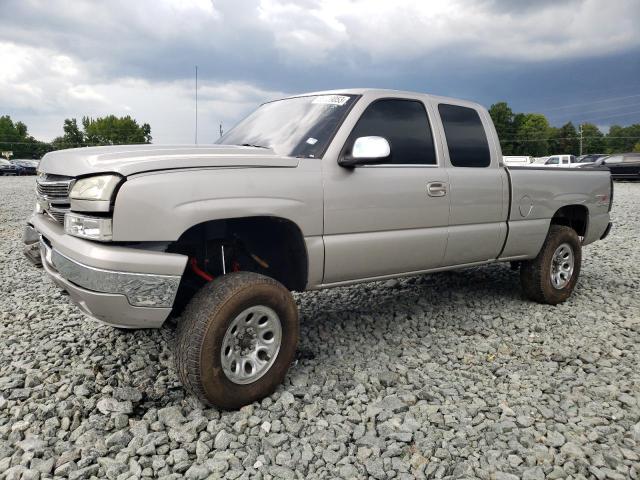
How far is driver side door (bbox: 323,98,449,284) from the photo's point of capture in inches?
136

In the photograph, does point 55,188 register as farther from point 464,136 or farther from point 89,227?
point 464,136

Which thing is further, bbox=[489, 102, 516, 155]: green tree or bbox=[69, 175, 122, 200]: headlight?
bbox=[489, 102, 516, 155]: green tree

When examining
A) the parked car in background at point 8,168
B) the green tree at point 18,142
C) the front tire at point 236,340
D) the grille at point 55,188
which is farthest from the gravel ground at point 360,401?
the green tree at point 18,142

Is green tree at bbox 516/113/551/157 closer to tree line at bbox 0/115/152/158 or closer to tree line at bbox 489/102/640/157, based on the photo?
tree line at bbox 489/102/640/157

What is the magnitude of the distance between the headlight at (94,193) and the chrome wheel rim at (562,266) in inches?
167

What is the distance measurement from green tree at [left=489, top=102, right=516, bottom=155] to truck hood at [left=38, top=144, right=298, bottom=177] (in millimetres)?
88918

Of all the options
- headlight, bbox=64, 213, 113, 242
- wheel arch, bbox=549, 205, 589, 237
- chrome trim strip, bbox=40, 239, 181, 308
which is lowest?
chrome trim strip, bbox=40, 239, 181, 308

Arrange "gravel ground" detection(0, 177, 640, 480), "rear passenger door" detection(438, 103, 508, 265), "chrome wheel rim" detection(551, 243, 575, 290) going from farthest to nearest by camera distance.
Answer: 1. "chrome wheel rim" detection(551, 243, 575, 290)
2. "rear passenger door" detection(438, 103, 508, 265)
3. "gravel ground" detection(0, 177, 640, 480)

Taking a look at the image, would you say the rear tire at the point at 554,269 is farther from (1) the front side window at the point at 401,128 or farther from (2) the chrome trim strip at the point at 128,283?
(2) the chrome trim strip at the point at 128,283

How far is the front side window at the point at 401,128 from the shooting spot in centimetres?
378

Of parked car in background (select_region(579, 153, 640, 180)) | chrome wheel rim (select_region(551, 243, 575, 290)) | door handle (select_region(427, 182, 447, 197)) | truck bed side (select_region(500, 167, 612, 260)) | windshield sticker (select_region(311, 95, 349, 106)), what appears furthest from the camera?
parked car in background (select_region(579, 153, 640, 180))

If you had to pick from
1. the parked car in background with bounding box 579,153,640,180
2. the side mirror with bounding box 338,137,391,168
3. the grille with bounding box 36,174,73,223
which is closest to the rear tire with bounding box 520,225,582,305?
the side mirror with bounding box 338,137,391,168

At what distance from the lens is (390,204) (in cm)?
369

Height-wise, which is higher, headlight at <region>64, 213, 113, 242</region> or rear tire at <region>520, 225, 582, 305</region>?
headlight at <region>64, 213, 113, 242</region>
